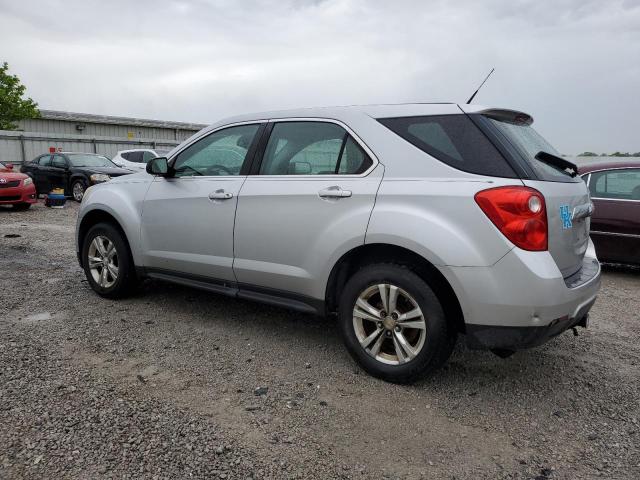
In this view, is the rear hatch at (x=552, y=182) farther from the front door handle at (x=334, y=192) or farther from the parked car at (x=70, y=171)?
the parked car at (x=70, y=171)

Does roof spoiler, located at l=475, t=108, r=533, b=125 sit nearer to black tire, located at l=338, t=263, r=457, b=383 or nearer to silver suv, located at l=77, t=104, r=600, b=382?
silver suv, located at l=77, t=104, r=600, b=382

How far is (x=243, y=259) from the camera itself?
381 centimetres

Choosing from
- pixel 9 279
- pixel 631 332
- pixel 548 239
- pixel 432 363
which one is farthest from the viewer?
pixel 9 279

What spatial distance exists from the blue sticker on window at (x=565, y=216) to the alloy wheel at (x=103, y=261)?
12.2ft

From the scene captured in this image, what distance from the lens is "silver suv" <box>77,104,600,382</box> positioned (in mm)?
2811

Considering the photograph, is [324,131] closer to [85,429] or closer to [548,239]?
[548,239]

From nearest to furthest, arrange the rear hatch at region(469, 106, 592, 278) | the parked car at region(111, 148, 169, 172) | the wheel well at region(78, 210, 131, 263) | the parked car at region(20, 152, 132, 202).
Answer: the rear hatch at region(469, 106, 592, 278)
the wheel well at region(78, 210, 131, 263)
the parked car at region(20, 152, 132, 202)
the parked car at region(111, 148, 169, 172)

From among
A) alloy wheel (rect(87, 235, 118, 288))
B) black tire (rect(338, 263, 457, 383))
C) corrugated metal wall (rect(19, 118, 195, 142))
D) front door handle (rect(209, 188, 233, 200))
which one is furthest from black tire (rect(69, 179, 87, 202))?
corrugated metal wall (rect(19, 118, 195, 142))

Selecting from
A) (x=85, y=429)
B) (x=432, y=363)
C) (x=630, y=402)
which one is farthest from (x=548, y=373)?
(x=85, y=429)

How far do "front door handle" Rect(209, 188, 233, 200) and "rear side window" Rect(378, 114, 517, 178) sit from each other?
4.29ft

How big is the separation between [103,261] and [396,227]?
10.2 ft

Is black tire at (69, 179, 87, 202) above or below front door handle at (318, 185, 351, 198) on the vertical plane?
below

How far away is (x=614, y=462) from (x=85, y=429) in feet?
8.52

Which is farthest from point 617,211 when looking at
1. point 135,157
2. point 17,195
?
point 135,157
